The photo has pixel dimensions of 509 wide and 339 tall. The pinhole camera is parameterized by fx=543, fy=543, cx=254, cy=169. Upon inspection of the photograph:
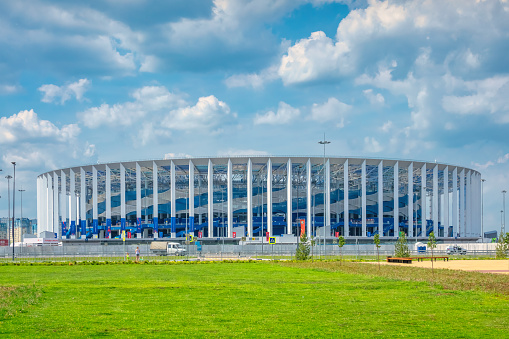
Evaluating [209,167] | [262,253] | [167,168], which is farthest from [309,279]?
[167,168]

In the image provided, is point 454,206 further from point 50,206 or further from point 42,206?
point 42,206

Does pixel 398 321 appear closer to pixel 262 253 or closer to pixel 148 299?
pixel 148 299

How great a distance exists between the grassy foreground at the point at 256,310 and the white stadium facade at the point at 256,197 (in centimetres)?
6856

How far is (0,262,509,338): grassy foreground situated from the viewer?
12.2m

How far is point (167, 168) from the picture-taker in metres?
96.8

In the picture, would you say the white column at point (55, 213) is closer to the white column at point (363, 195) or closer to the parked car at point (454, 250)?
the white column at point (363, 195)

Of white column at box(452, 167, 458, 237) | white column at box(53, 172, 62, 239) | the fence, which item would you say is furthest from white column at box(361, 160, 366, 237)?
white column at box(53, 172, 62, 239)

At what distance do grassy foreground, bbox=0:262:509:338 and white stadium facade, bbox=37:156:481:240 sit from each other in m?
68.6

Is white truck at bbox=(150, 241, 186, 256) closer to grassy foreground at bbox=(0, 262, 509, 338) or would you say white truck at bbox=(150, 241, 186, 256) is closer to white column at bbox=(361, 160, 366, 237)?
grassy foreground at bbox=(0, 262, 509, 338)

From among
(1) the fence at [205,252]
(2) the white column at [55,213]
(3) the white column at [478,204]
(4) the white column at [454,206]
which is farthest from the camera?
(3) the white column at [478,204]

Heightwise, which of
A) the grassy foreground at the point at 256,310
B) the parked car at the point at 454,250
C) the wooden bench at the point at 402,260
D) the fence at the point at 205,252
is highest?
the grassy foreground at the point at 256,310

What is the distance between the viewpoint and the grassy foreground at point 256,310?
12188 millimetres

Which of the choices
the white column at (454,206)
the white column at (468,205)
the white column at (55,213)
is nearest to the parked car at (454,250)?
the white column at (454,206)

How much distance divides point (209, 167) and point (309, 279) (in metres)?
66.0
